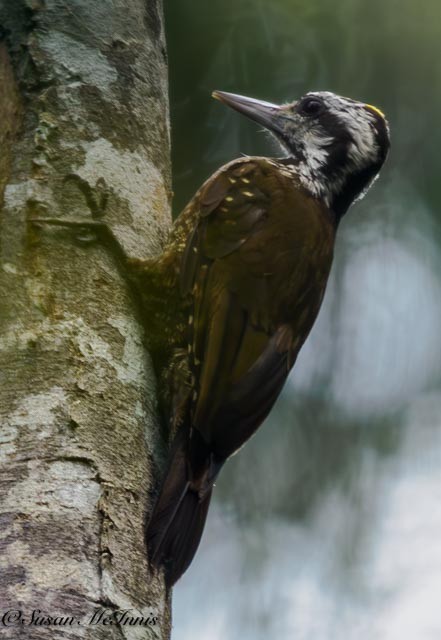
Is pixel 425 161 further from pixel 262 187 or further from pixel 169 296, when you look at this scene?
pixel 169 296

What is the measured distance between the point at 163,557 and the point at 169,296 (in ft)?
3.01

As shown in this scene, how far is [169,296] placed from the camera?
117 inches

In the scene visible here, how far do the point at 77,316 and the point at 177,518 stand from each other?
52 centimetres

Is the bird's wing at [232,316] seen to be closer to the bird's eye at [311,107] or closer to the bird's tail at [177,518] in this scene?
the bird's tail at [177,518]

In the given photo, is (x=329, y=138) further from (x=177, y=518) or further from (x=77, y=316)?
(x=177, y=518)

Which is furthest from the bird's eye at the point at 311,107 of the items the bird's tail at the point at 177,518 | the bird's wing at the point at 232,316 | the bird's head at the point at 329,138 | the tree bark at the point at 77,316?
Answer: the bird's tail at the point at 177,518

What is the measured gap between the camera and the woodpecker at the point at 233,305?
8.50 feet

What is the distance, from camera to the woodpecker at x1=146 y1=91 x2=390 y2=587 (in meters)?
2.59

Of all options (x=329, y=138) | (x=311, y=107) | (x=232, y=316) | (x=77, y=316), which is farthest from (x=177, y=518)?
(x=311, y=107)

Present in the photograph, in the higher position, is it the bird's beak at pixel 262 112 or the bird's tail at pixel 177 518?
the bird's beak at pixel 262 112

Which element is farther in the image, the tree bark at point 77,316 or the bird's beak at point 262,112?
the bird's beak at point 262,112

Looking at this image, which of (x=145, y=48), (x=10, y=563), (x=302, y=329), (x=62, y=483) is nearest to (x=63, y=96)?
(x=145, y=48)

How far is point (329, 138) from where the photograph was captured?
12.8ft

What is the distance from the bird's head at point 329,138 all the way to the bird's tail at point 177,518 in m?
1.40
